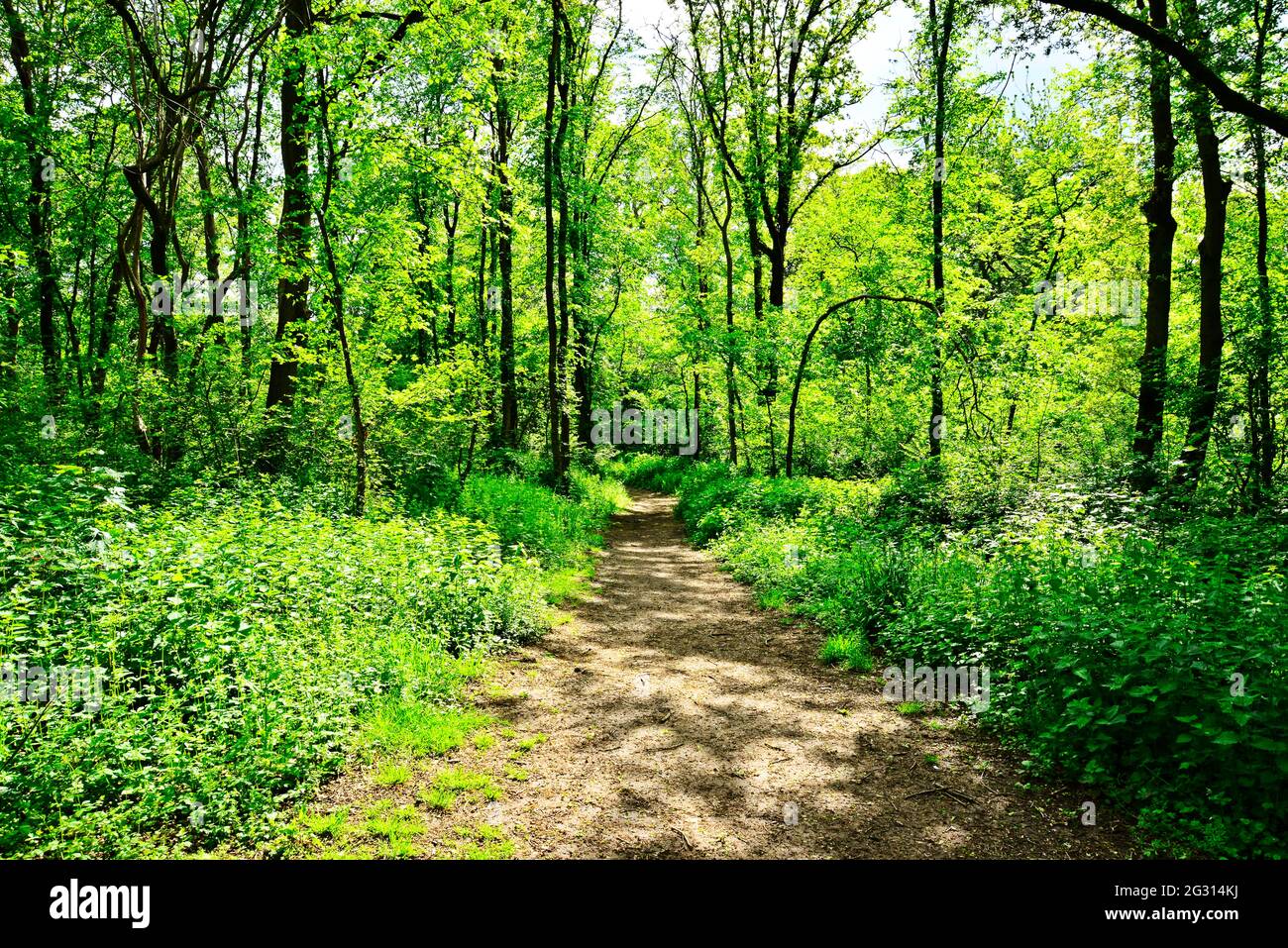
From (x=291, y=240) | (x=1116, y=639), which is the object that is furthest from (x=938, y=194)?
(x=291, y=240)

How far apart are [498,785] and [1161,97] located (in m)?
15.0

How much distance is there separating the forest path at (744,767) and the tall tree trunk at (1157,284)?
7.73 metres

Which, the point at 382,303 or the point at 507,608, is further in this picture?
the point at 382,303

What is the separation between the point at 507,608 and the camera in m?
7.93

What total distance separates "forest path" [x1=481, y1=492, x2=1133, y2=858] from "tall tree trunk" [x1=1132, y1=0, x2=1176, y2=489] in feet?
25.4

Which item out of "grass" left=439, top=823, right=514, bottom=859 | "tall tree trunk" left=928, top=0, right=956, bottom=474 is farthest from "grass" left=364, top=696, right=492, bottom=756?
"tall tree trunk" left=928, top=0, right=956, bottom=474

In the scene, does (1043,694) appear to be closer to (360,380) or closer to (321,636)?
(321,636)

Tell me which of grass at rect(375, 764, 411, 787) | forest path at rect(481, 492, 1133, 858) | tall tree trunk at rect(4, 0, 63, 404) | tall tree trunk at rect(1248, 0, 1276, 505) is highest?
tall tree trunk at rect(4, 0, 63, 404)

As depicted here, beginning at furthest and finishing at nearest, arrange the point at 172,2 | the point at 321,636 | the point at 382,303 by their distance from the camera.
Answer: the point at 382,303 → the point at 172,2 → the point at 321,636

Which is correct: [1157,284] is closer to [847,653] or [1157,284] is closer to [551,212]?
[847,653]

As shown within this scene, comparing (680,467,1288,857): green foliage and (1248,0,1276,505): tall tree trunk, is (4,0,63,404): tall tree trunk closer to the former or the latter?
(680,467,1288,857): green foliage

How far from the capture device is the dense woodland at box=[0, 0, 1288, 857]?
431 cm

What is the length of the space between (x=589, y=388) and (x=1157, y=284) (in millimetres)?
21211
